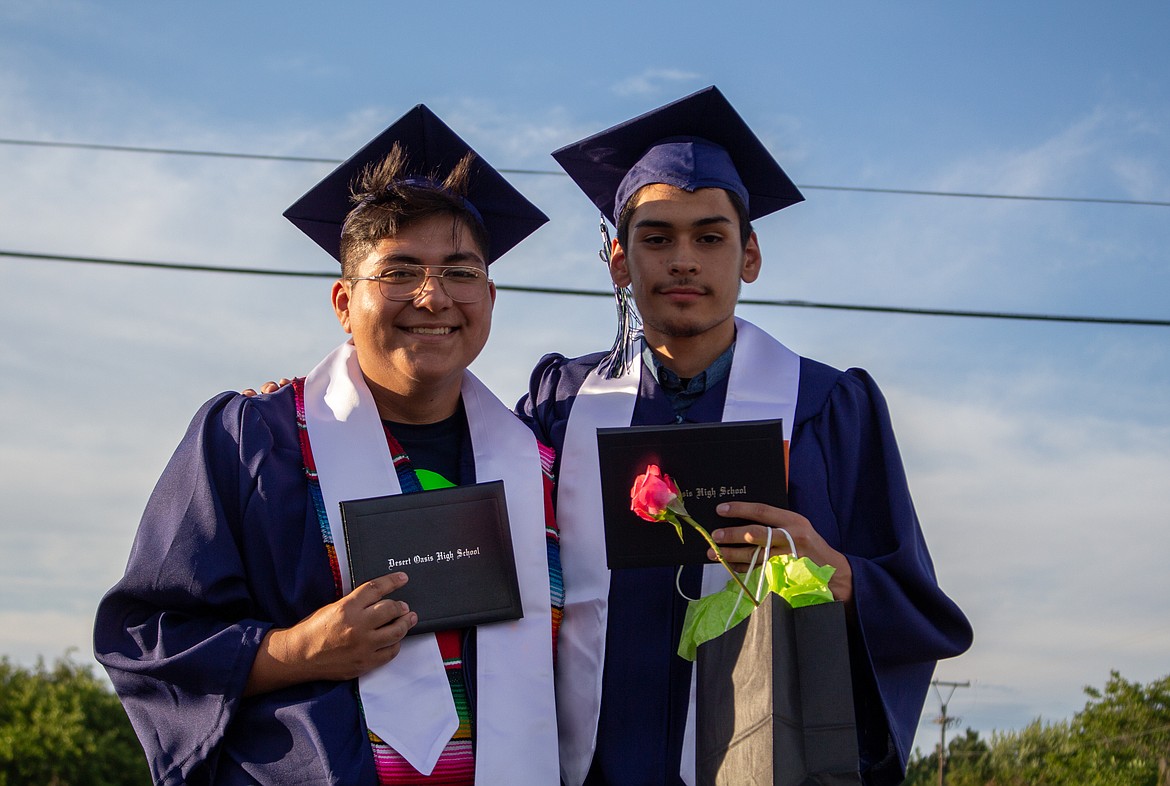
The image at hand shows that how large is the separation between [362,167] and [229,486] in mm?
1079

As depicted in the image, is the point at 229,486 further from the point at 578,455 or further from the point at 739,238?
the point at 739,238

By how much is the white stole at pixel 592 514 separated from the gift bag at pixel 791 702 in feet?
2.23

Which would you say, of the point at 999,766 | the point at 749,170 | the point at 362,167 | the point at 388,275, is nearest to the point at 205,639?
the point at 388,275

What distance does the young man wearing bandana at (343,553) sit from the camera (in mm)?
3078

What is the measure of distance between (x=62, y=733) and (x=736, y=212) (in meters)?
25.8

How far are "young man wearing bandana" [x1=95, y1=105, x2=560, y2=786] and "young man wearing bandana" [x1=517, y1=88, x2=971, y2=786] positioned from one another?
143 mm

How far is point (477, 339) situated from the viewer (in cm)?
356

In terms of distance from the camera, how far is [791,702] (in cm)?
270

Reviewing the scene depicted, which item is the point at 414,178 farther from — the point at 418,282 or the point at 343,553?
the point at 343,553

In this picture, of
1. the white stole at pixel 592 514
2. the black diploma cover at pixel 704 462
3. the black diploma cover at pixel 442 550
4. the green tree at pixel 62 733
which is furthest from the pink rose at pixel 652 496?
the green tree at pixel 62 733

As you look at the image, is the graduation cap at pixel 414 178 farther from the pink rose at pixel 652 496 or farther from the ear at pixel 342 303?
the pink rose at pixel 652 496

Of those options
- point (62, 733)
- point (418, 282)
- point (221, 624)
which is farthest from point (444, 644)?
point (62, 733)

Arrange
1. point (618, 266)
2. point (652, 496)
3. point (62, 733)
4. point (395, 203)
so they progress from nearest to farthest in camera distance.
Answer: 1. point (652, 496)
2. point (395, 203)
3. point (618, 266)
4. point (62, 733)

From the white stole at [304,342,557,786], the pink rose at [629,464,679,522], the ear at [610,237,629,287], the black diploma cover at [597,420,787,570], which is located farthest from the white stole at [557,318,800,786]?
the pink rose at [629,464,679,522]
